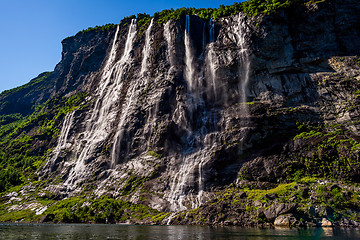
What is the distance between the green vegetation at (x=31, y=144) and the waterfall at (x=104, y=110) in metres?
8.20

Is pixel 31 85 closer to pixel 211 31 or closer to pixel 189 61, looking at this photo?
pixel 189 61

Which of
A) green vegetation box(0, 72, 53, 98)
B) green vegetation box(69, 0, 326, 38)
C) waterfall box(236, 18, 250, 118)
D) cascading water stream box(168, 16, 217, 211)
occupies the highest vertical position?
green vegetation box(0, 72, 53, 98)

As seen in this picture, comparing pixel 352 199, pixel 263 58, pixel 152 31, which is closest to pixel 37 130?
pixel 152 31

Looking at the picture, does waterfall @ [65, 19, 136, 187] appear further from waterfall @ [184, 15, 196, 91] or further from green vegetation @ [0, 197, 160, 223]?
Answer: waterfall @ [184, 15, 196, 91]

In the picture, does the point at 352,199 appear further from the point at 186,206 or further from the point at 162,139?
the point at 162,139

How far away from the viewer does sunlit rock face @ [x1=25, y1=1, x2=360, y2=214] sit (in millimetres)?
54816

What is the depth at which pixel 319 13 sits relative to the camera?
66625 millimetres

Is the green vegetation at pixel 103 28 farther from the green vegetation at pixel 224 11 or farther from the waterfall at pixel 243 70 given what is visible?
the waterfall at pixel 243 70

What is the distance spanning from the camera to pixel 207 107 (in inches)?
2562

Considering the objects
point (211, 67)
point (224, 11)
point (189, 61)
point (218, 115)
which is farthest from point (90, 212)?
point (224, 11)

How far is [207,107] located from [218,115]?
13.4 feet

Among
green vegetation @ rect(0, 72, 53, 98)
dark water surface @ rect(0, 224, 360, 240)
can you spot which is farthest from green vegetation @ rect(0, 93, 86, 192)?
green vegetation @ rect(0, 72, 53, 98)

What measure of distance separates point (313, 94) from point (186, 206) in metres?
36.1

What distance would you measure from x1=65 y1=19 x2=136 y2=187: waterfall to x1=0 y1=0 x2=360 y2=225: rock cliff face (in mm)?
396
